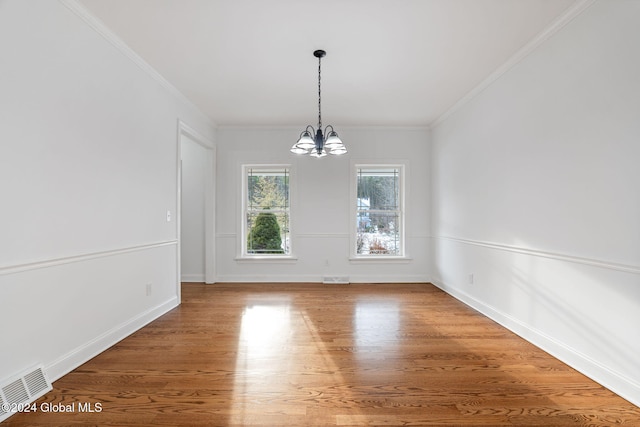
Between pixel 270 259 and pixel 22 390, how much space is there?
3544 millimetres

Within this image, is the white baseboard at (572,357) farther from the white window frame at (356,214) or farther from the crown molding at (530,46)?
the crown molding at (530,46)

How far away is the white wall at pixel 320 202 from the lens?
523 cm

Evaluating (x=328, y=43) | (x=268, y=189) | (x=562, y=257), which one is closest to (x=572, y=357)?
(x=562, y=257)

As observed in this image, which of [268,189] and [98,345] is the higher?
[268,189]

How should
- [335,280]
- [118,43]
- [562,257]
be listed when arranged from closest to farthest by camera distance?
[562,257] < [118,43] < [335,280]

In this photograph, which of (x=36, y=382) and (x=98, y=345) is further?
(x=98, y=345)

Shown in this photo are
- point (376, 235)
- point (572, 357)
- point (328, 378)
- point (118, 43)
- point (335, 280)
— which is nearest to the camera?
point (328, 378)

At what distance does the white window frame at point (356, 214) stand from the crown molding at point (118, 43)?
2855mm

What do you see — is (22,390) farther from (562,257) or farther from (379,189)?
(379,189)

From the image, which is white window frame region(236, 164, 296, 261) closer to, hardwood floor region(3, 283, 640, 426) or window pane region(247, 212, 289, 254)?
window pane region(247, 212, 289, 254)

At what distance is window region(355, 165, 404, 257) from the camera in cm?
536

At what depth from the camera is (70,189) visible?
2.22 meters

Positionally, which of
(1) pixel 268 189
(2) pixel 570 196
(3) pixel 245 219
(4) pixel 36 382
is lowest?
(4) pixel 36 382

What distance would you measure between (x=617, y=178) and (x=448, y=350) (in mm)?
1730
